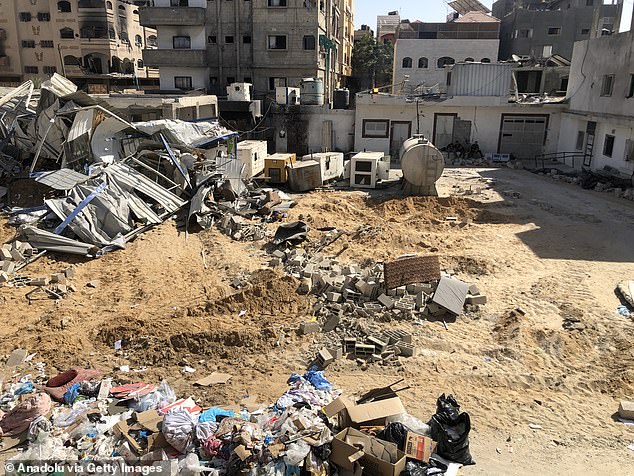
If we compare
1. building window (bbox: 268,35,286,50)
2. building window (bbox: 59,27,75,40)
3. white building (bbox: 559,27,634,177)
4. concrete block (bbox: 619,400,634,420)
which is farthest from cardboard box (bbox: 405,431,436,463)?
building window (bbox: 59,27,75,40)

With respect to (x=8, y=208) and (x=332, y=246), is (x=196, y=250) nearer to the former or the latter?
(x=332, y=246)

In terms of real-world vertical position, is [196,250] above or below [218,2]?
below

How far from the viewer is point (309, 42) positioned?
1355 inches

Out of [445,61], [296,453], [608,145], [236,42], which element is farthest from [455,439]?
[445,61]

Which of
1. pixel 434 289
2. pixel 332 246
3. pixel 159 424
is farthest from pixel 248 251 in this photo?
pixel 159 424

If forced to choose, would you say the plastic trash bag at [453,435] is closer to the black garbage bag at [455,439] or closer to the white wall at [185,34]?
the black garbage bag at [455,439]

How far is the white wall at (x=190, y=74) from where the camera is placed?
35875 mm

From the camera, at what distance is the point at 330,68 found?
1628 inches

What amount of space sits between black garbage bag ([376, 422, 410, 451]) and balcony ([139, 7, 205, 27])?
111ft

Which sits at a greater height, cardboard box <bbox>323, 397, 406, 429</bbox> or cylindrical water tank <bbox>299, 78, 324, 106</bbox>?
cylindrical water tank <bbox>299, 78, 324, 106</bbox>

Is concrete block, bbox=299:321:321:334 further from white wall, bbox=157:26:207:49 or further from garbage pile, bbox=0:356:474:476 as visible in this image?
white wall, bbox=157:26:207:49

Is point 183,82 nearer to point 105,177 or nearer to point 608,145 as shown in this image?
Answer: point 105,177

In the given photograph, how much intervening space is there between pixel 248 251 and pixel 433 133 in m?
17.8

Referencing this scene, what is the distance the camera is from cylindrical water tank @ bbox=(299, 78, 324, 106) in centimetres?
2746
